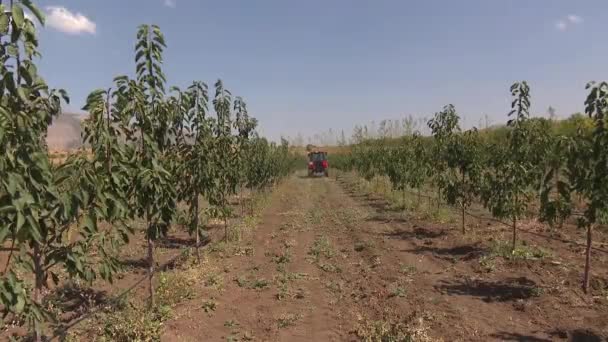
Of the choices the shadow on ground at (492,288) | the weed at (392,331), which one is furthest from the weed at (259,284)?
the shadow on ground at (492,288)

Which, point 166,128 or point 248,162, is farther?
point 248,162

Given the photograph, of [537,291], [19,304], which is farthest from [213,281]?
[537,291]

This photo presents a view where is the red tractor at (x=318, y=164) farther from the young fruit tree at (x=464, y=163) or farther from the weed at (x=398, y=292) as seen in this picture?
the weed at (x=398, y=292)

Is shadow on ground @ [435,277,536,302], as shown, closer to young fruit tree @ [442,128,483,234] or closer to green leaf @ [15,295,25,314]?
young fruit tree @ [442,128,483,234]

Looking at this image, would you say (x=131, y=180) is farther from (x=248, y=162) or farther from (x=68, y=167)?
(x=248, y=162)

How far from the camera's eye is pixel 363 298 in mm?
7965

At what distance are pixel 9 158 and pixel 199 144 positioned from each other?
681 cm

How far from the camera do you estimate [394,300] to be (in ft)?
25.4

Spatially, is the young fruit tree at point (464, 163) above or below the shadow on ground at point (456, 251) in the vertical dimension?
above

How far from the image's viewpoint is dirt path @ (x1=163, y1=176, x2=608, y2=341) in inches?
254

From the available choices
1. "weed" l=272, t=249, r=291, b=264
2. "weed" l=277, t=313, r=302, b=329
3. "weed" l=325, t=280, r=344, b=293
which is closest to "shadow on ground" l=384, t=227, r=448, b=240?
"weed" l=272, t=249, r=291, b=264

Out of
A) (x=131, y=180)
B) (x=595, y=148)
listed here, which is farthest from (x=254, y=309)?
(x=595, y=148)

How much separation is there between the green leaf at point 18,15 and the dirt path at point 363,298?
4.48 m

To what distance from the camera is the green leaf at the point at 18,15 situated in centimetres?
309
